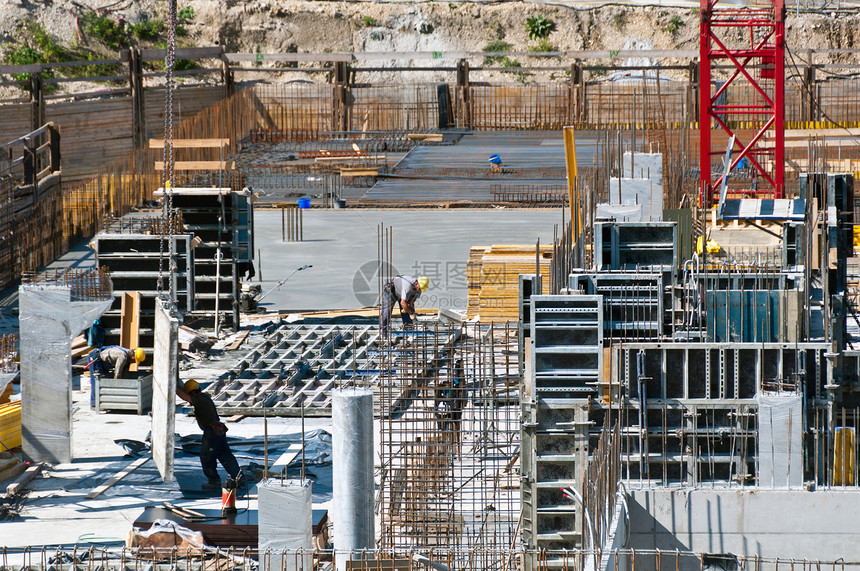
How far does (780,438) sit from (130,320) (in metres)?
12.0

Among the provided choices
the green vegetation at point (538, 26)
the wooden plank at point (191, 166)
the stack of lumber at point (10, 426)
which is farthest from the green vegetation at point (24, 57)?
the stack of lumber at point (10, 426)

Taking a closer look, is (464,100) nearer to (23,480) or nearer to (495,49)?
(495,49)

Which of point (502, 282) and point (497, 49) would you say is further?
point (497, 49)

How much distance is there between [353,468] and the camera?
1366 centimetres

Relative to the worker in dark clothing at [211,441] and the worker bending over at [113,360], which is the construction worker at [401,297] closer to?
the worker bending over at [113,360]

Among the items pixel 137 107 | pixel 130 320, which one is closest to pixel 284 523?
pixel 130 320

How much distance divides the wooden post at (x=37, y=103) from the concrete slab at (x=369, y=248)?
916 centimetres

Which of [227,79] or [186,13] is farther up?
[186,13]

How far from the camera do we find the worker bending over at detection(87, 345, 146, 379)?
20.6 meters

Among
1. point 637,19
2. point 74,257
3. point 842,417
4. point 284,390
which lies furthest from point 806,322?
point 637,19

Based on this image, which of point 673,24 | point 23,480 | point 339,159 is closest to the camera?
point 23,480

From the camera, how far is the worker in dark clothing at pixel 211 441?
17.0 metres

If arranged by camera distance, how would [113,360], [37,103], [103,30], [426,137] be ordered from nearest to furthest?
[113,360], [37,103], [426,137], [103,30]

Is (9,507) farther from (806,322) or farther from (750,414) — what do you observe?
(806,322)
